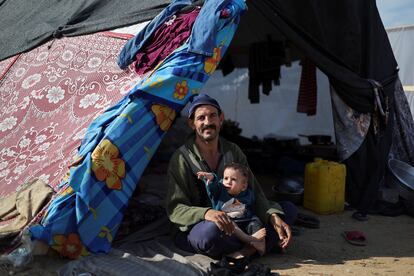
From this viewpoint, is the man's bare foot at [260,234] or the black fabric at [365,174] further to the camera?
the black fabric at [365,174]

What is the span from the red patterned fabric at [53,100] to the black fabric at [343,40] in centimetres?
149

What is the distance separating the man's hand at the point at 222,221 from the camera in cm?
260

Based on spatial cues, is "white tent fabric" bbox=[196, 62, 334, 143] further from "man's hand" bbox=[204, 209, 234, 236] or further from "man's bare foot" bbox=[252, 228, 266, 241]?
"man's hand" bbox=[204, 209, 234, 236]

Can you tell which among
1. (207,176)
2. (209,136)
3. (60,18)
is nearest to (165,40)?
(209,136)

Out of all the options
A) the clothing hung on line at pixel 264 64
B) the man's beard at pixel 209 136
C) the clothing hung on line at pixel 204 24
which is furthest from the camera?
the clothing hung on line at pixel 264 64

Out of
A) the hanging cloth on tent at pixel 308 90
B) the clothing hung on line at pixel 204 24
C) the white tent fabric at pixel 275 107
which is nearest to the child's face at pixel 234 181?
the clothing hung on line at pixel 204 24

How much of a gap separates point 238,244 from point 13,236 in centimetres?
144

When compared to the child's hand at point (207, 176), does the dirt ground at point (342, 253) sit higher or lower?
lower

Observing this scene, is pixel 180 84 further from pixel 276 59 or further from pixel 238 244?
pixel 276 59

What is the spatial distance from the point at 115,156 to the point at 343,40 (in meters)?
2.94

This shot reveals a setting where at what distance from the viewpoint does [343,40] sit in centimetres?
464

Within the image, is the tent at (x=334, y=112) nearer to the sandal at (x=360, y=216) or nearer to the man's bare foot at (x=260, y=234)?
the sandal at (x=360, y=216)

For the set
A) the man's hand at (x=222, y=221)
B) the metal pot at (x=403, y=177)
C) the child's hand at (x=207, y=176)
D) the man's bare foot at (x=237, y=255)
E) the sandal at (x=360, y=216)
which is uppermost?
the child's hand at (x=207, y=176)

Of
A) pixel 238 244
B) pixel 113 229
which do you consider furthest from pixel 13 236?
pixel 238 244
